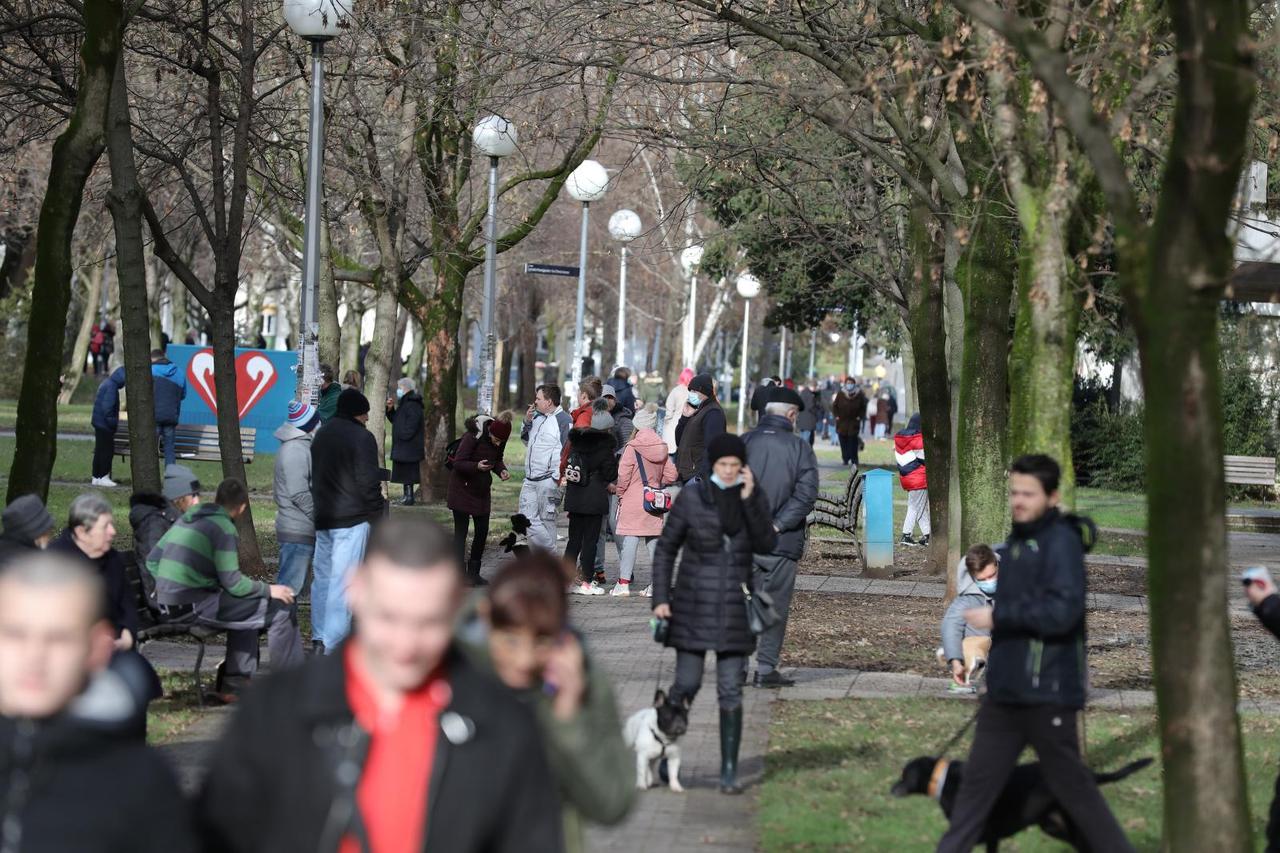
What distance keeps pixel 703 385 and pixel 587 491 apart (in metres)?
1.34

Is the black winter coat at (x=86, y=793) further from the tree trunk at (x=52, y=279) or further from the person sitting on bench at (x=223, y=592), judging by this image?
the tree trunk at (x=52, y=279)

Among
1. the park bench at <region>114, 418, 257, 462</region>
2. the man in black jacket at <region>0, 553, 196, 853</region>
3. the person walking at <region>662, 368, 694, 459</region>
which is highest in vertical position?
the person walking at <region>662, 368, 694, 459</region>

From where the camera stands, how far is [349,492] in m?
11.4

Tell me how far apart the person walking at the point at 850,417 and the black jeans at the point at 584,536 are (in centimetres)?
2229

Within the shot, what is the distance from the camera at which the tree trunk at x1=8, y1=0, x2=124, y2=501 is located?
1248 centimetres

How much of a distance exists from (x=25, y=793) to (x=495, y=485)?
25638 millimetres

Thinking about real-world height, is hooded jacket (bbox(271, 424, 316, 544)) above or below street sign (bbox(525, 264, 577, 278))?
below

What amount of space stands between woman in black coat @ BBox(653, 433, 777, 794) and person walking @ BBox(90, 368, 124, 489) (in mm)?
15966

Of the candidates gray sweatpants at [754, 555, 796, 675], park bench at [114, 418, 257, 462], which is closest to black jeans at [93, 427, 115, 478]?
park bench at [114, 418, 257, 462]

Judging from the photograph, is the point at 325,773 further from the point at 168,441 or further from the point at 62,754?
the point at 168,441

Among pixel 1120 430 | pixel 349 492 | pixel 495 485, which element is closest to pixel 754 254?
pixel 495 485

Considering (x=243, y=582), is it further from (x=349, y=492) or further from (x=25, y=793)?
(x=25, y=793)

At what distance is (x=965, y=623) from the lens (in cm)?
1070

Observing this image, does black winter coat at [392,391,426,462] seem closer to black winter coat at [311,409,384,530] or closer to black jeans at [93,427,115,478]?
black jeans at [93,427,115,478]
